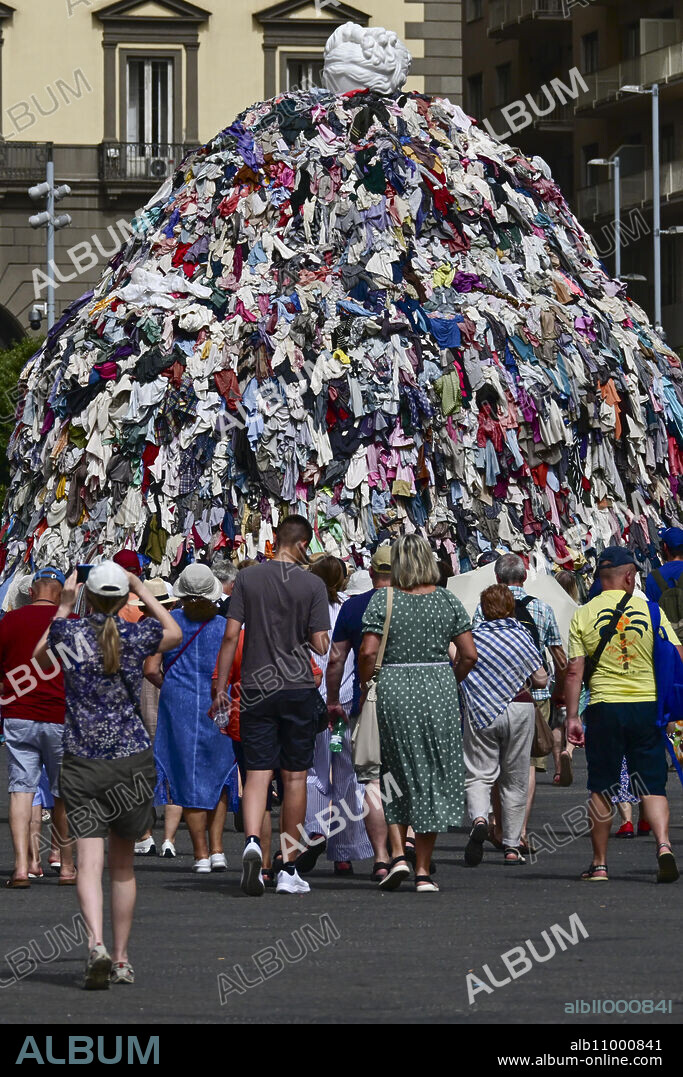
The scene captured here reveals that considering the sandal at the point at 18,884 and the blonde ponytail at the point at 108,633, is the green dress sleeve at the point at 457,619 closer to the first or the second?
the sandal at the point at 18,884

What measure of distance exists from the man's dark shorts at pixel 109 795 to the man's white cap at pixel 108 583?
58cm

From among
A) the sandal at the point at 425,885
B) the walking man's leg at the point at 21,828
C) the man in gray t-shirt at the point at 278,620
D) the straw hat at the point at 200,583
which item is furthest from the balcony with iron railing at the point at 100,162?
the sandal at the point at 425,885

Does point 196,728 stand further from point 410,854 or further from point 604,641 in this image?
point 604,641

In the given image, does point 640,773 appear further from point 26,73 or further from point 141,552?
point 26,73

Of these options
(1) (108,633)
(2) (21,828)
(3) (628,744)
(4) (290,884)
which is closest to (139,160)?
(2) (21,828)

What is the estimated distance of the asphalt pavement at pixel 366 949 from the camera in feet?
25.6

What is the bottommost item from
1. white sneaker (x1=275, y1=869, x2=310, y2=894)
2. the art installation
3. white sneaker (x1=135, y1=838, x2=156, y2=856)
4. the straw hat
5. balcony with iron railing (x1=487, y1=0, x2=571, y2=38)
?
white sneaker (x1=135, y1=838, x2=156, y2=856)

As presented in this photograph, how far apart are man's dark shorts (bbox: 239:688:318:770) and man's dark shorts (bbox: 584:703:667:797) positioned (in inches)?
51.9

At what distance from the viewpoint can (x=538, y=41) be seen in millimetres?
55125

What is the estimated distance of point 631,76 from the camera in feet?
167

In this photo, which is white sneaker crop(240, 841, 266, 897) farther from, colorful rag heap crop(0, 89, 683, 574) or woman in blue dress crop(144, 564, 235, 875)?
colorful rag heap crop(0, 89, 683, 574)

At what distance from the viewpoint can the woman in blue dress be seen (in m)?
12.1

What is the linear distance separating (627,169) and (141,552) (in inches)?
1296

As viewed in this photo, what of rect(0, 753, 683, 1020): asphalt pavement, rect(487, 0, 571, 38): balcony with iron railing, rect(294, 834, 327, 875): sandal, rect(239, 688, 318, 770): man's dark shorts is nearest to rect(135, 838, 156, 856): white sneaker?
rect(0, 753, 683, 1020): asphalt pavement
